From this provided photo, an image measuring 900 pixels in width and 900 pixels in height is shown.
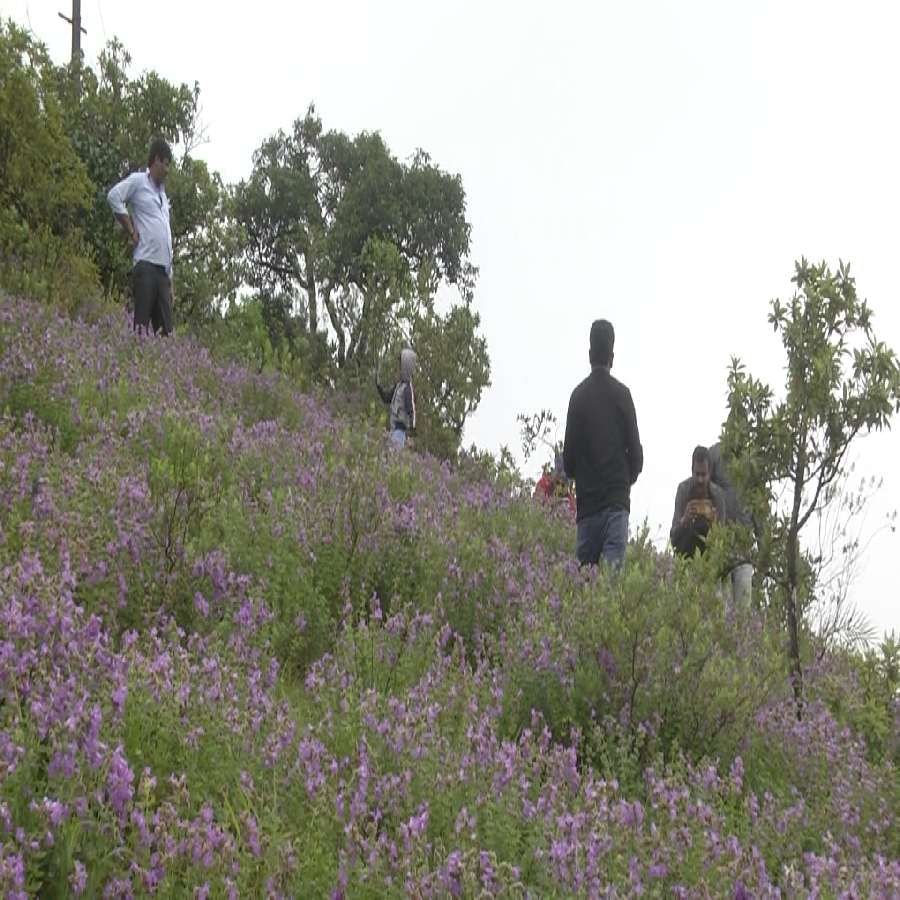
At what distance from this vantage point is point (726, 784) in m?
4.34

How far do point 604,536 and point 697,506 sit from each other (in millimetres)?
2467

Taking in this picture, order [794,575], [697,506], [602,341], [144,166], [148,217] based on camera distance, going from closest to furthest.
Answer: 1. [794,575]
2. [602,341]
3. [697,506]
4. [148,217]
5. [144,166]

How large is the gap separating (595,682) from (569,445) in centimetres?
307

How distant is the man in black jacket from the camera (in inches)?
307

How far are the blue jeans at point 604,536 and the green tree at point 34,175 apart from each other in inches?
299

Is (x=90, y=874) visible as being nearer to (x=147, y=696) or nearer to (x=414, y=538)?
(x=147, y=696)

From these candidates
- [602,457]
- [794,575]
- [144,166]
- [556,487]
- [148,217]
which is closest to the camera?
[794,575]

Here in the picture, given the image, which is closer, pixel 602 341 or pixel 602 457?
pixel 602 457

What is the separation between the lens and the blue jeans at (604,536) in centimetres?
778

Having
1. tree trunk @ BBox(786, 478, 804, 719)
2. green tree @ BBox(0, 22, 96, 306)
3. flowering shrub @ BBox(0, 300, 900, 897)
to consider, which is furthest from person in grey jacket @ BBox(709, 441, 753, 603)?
green tree @ BBox(0, 22, 96, 306)

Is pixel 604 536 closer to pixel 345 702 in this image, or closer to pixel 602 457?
pixel 602 457

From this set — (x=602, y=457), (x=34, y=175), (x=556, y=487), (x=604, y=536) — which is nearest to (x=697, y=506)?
(x=604, y=536)

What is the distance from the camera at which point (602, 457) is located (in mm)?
7809

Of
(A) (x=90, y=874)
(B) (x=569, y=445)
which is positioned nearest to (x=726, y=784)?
(A) (x=90, y=874)
